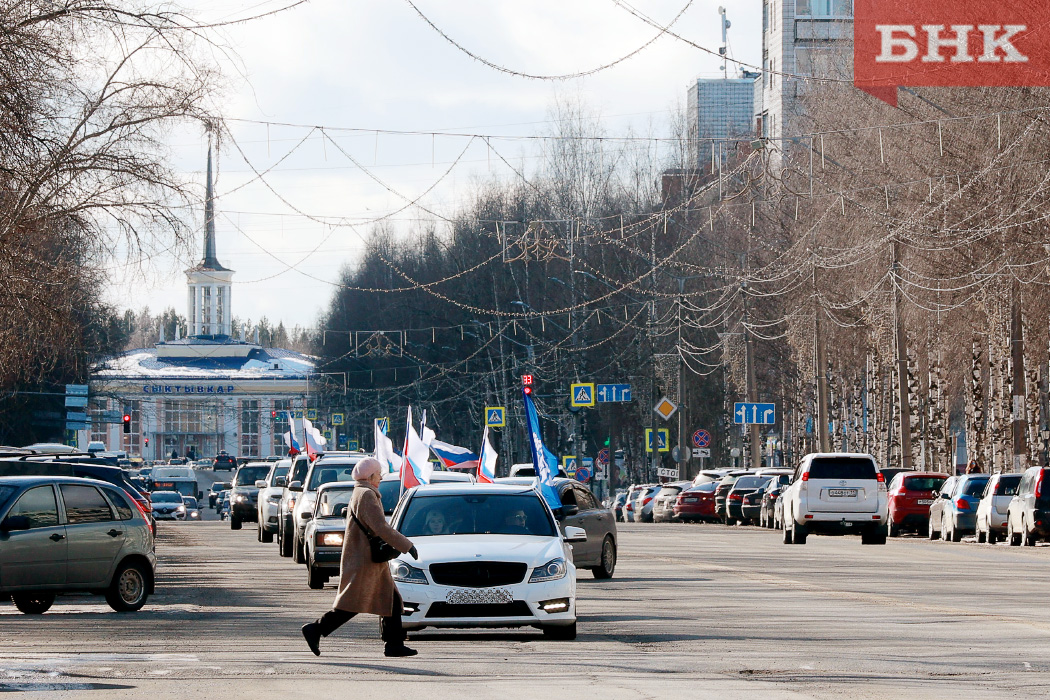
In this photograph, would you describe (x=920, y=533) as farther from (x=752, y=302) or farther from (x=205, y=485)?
(x=205, y=485)

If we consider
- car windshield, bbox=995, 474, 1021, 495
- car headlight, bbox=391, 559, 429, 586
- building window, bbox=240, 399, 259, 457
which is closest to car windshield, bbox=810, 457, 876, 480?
car windshield, bbox=995, 474, 1021, 495

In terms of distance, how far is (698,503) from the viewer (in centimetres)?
5450

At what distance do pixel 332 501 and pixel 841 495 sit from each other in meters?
14.3

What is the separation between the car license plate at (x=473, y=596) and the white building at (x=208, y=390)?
13404 centimetres

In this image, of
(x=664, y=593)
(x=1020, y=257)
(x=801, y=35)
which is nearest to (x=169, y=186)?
(x=664, y=593)

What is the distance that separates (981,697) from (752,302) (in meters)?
65.5

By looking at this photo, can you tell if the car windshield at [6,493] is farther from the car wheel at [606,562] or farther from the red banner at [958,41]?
the red banner at [958,41]

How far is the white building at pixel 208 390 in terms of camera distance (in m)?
156

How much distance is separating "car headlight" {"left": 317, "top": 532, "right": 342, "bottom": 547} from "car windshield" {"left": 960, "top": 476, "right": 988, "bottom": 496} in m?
19.5

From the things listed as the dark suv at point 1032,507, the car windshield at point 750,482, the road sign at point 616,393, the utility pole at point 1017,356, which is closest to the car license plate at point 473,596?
the dark suv at point 1032,507

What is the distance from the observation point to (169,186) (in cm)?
2720

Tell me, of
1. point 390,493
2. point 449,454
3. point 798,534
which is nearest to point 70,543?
point 390,493

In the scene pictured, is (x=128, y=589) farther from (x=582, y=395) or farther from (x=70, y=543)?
(x=582, y=395)

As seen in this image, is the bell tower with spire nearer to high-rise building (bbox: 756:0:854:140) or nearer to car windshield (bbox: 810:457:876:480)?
high-rise building (bbox: 756:0:854:140)
